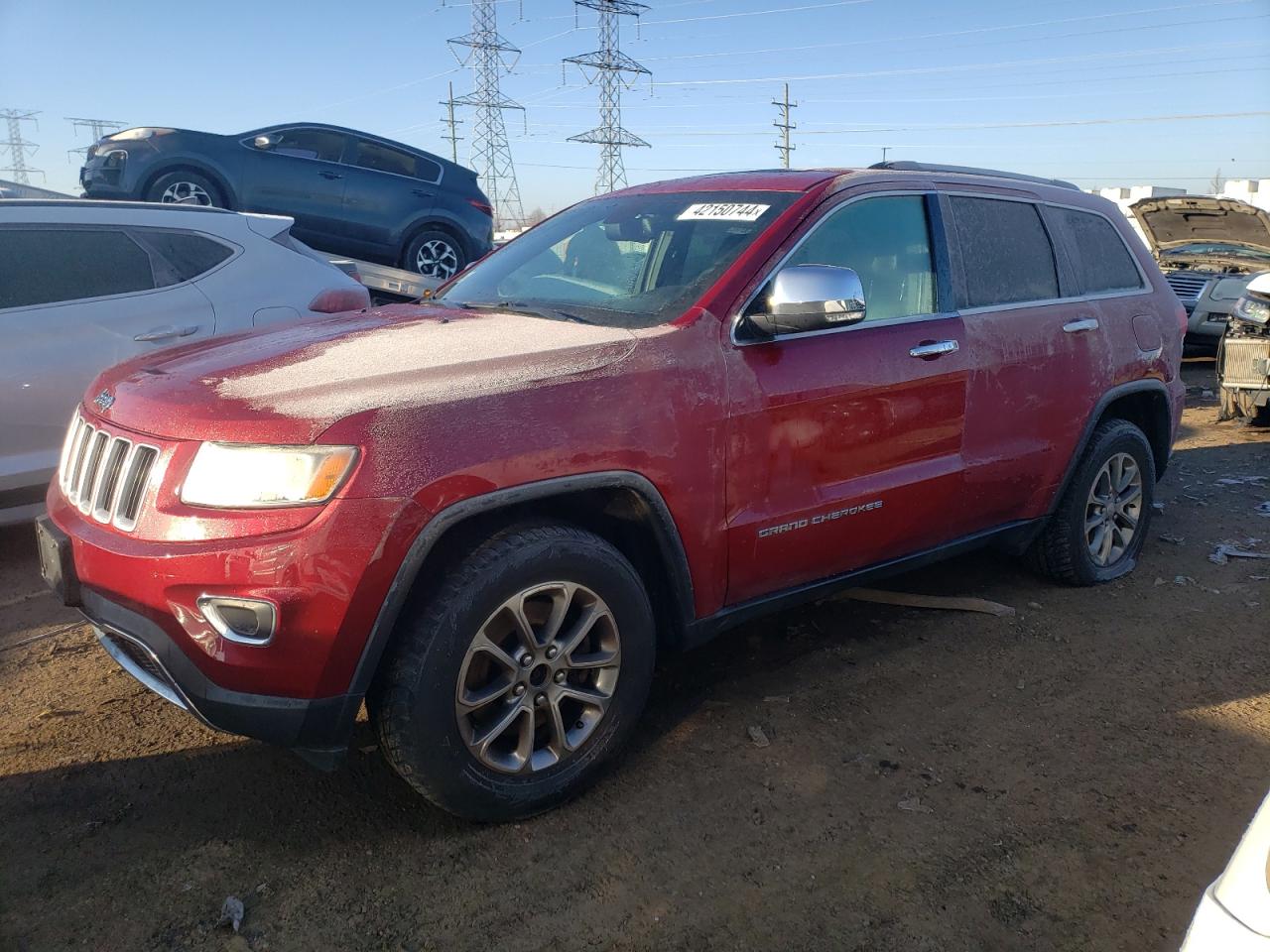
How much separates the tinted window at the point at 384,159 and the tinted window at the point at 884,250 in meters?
7.57

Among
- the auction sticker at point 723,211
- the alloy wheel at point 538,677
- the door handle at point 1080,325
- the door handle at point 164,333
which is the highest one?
the auction sticker at point 723,211

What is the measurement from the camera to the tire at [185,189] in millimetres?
9008

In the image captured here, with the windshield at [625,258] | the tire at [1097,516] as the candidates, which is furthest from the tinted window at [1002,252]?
the windshield at [625,258]

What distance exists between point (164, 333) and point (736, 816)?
146 inches

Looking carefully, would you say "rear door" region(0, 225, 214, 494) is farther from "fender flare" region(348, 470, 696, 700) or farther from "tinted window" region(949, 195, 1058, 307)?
"tinted window" region(949, 195, 1058, 307)

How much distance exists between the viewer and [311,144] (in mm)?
9766

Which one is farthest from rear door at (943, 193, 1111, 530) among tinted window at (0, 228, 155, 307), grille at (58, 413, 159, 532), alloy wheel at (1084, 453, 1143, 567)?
tinted window at (0, 228, 155, 307)

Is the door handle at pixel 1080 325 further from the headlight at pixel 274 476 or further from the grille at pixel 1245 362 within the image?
the grille at pixel 1245 362

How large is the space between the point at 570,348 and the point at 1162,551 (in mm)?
4010

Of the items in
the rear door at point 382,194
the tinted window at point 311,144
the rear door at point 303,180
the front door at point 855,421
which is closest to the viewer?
the front door at point 855,421

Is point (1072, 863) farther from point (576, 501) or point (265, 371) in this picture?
point (265, 371)

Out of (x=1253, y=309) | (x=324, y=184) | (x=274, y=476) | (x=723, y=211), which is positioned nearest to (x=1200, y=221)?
(x=1253, y=309)

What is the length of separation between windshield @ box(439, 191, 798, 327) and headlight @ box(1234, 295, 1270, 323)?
6308 mm

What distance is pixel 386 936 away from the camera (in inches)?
92.0
